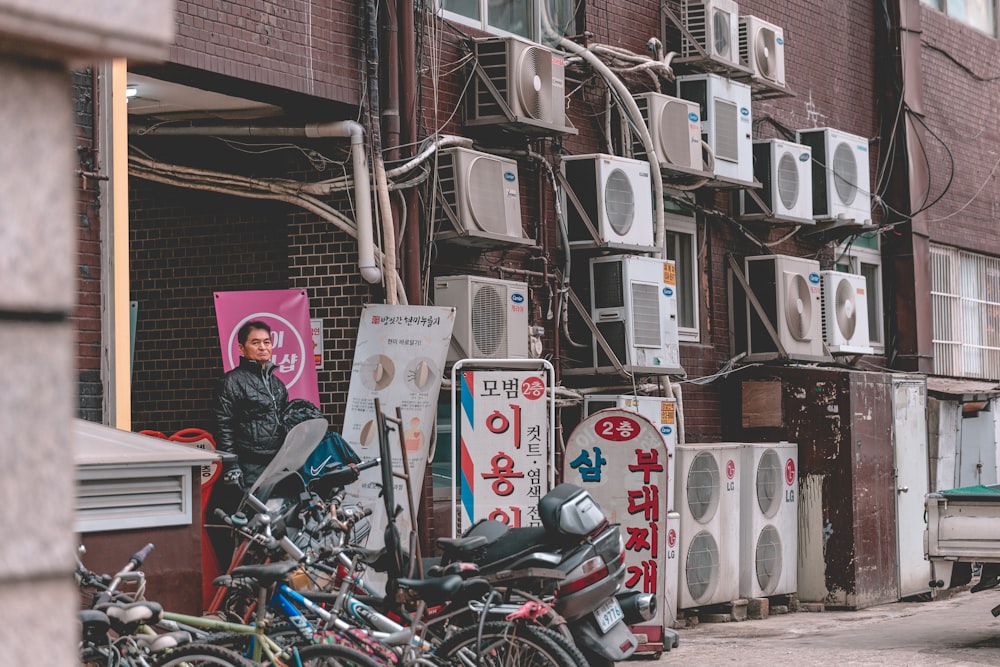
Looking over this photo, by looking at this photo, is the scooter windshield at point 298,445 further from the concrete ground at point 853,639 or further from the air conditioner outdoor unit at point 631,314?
the air conditioner outdoor unit at point 631,314

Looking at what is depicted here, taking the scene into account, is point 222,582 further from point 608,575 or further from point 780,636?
point 780,636

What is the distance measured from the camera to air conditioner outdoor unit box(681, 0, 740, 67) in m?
15.1

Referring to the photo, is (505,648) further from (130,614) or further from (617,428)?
(617,428)

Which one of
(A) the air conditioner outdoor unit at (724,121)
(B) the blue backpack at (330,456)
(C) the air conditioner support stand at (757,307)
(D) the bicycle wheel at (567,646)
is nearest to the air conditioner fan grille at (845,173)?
(C) the air conditioner support stand at (757,307)

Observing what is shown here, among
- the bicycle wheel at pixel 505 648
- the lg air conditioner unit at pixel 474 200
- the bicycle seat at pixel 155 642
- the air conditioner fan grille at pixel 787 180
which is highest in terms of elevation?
the air conditioner fan grille at pixel 787 180

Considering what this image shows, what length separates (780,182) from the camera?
638 inches

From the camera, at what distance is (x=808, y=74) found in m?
18.0

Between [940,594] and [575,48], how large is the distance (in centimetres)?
791

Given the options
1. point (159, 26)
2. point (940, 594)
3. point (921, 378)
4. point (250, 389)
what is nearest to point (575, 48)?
point (250, 389)

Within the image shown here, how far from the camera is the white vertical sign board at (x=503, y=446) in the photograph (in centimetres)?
1134

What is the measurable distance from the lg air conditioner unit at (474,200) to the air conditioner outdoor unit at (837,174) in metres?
5.86

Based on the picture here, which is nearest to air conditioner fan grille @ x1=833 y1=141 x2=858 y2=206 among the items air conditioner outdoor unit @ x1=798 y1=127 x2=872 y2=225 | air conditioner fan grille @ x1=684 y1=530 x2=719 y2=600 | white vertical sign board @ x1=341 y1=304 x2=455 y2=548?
air conditioner outdoor unit @ x1=798 y1=127 x2=872 y2=225

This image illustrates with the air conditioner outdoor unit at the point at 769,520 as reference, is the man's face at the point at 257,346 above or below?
above

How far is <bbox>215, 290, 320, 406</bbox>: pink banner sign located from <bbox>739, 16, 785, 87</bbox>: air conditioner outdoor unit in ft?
21.1
